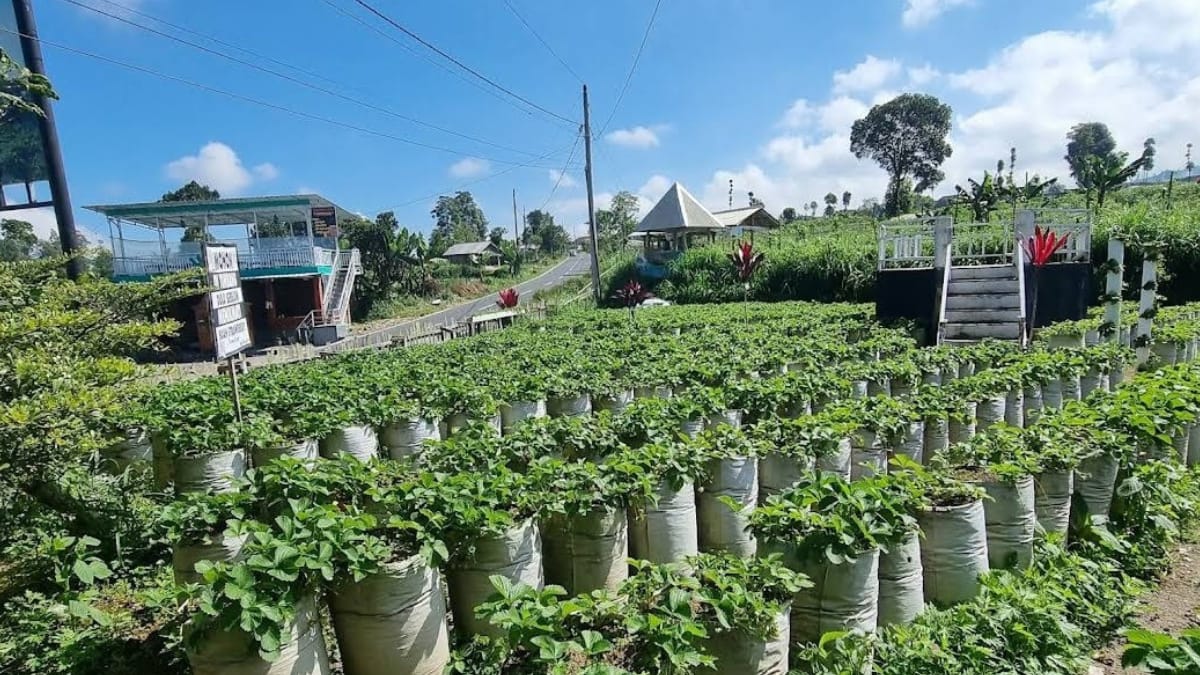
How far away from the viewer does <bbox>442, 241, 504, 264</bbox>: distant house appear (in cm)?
5269

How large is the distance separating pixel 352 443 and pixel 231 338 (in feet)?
4.31

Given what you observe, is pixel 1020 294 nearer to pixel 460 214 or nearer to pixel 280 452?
pixel 280 452

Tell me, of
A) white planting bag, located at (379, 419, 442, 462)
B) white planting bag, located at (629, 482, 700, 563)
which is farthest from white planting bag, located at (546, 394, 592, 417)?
white planting bag, located at (629, 482, 700, 563)

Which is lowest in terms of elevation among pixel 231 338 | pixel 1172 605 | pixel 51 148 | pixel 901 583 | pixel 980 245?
pixel 1172 605

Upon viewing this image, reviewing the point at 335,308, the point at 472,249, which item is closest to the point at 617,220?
the point at 472,249

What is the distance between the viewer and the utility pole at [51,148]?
7.01 meters

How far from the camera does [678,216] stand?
3100cm

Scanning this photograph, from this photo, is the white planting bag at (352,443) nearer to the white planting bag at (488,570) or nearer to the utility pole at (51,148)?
the white planting bag at (488,570)

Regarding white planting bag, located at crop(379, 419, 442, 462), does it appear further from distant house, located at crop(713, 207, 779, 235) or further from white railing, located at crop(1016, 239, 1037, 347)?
distant house, located at crop(713, 207, 779, 235)

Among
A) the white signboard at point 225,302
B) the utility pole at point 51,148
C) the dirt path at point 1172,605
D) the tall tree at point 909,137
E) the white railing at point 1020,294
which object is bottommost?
the dirt path at point 1172,605

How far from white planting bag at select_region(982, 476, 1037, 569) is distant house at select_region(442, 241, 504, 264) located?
5023 centimetres

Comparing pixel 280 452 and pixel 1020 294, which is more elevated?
pixel 1020 294

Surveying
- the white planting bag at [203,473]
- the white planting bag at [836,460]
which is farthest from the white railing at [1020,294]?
the white planting bag at [203,473]

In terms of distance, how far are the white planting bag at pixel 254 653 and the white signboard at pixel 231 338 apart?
321cm
